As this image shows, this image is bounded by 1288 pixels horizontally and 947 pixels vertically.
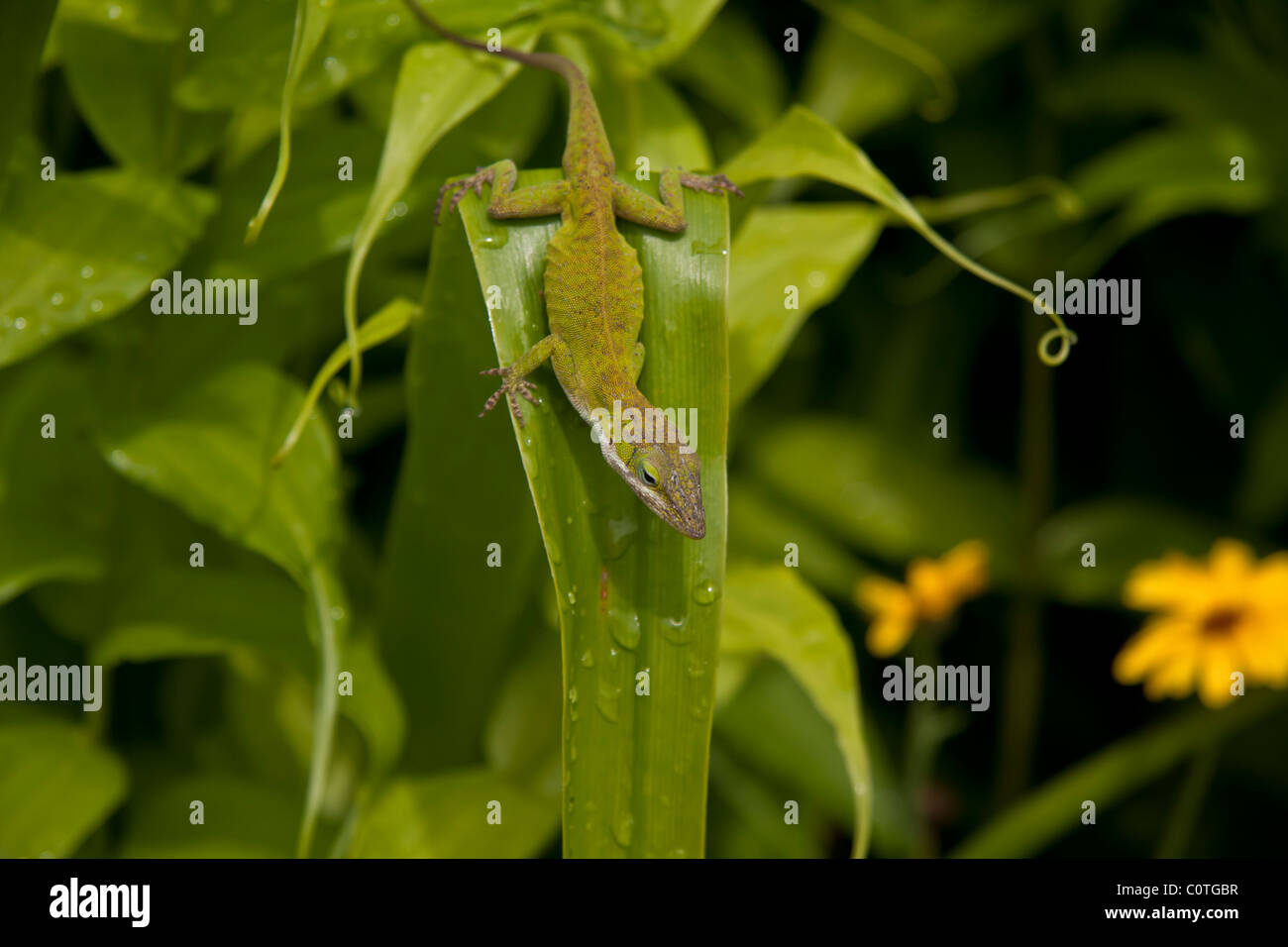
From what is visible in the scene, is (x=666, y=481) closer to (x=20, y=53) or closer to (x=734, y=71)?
(x=20, y=53)

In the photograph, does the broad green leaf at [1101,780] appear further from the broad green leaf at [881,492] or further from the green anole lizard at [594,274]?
the green anole lizard at [594,274]

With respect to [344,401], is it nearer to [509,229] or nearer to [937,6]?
[509,229]

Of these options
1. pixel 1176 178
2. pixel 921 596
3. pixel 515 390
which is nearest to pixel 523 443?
pixel 515 390

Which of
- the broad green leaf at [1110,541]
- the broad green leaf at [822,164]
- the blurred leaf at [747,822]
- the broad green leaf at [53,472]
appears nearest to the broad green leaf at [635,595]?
the broad green leaf at [822,164]

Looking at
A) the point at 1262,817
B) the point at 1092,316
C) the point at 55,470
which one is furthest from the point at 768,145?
the point at 1262,817

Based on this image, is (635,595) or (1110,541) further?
(1110,541)

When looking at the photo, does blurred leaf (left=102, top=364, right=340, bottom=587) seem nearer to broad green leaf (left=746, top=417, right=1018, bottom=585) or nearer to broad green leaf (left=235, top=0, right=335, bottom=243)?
broad green leaf (left=235, top=0, right=335, bottom=243)
